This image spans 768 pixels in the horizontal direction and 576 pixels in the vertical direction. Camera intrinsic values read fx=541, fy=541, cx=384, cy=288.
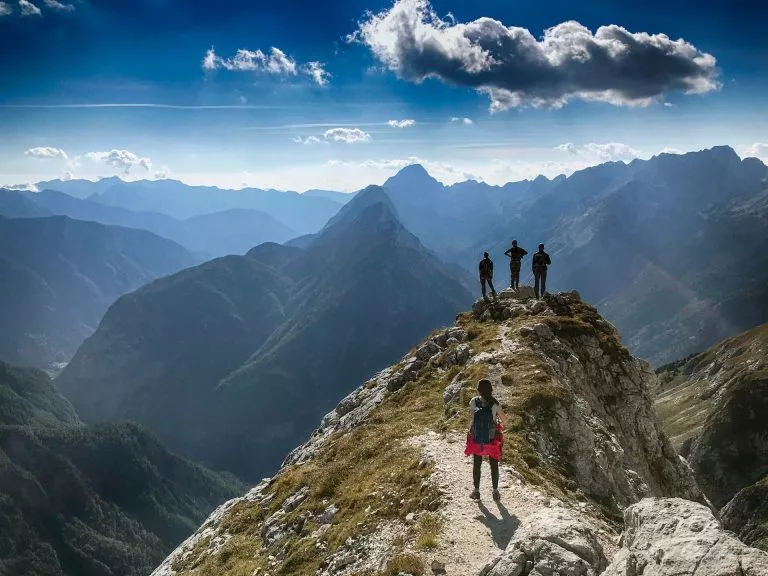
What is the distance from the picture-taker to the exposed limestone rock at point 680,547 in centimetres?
1017

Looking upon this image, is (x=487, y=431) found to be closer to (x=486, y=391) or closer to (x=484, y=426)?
(x=484, y=426)

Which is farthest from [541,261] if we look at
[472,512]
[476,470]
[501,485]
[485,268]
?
[472,512]

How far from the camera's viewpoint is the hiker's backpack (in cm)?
1972

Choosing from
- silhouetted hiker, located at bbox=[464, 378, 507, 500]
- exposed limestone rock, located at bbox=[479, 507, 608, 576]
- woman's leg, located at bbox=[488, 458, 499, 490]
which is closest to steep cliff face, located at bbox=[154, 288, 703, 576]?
exposed limestone rock, located at bbox=[479, 507, 608, 576]

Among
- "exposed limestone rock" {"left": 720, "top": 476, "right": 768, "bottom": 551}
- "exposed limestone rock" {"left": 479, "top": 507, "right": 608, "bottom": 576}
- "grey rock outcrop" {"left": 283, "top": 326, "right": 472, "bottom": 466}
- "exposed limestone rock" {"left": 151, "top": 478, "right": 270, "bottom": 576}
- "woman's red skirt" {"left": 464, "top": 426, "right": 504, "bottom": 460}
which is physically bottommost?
"exposed limestone rock" {"left": 720, "top": 476, "right": 768, "bottom": 551}

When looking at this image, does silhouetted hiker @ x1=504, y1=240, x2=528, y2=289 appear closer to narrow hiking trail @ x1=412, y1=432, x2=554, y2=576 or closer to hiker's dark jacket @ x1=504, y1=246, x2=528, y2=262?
hiker's dark jacket @ x1=504, y1=246, x2=528, y2=262

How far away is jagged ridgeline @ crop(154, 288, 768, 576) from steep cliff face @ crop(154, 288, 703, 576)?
3.3 inches

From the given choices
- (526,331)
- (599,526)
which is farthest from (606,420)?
(599,526)

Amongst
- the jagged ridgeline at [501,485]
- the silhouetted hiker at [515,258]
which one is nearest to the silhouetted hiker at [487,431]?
the jagged ridgeline at [501,485]

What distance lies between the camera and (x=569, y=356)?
39.2m

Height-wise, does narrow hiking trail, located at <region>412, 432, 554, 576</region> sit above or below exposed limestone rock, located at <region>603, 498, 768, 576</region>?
below

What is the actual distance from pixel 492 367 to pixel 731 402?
17105cm

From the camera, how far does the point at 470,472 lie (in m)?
22.5

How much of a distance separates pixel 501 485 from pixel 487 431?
280cm
